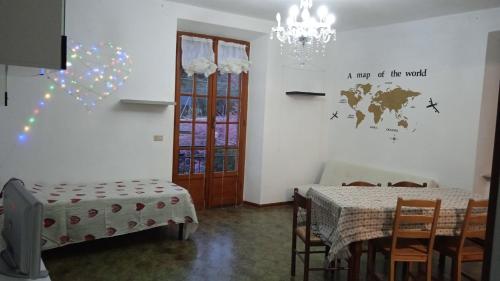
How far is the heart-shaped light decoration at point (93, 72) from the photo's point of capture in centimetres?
425

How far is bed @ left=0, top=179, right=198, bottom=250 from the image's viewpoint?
3.56 m

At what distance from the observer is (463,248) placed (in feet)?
10.2

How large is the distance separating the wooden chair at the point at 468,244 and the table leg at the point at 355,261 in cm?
76

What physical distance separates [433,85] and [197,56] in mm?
3155

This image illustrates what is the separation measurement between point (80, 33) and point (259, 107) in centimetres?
263

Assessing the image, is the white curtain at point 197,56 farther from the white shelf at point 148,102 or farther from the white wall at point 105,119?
the white shelf at point 148,102

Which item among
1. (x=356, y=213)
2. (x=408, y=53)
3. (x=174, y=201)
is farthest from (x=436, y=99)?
(x=174, y=201)

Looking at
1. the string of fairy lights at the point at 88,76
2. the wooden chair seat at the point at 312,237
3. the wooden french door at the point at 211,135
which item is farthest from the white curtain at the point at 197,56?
the wooden chair seat at the point at 312,237

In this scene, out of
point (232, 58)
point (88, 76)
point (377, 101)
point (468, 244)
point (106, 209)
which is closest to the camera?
point (468, 244)

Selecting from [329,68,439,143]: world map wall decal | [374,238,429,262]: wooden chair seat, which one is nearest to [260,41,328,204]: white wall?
[329,68,439,143]: world map wall decal

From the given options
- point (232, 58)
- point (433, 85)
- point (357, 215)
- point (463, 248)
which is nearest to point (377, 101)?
point (433, 85)

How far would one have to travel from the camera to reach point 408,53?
515cm

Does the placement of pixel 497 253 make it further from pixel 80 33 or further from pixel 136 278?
pixel 80 33

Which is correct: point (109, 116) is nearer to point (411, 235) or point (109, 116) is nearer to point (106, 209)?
point (106, 209)
